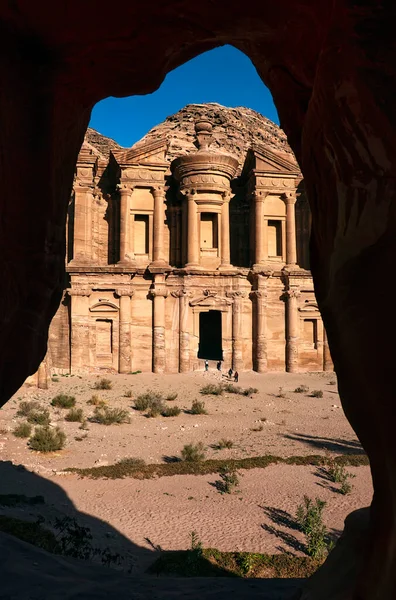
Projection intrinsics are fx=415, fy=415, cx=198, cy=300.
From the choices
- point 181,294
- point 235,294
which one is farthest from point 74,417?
point 235,294

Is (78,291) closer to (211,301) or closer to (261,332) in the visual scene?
(211,301)

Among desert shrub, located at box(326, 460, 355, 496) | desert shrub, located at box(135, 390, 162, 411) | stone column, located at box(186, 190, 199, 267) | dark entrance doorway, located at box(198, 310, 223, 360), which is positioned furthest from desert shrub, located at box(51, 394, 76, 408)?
dark entrance doorway, located at box(198, 310, 223, 360)

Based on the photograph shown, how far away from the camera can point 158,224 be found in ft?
74.1

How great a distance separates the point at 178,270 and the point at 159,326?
10.0 ft

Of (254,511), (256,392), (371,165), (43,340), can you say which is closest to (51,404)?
(256,392)

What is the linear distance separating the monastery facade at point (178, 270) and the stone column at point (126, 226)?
0.18ft

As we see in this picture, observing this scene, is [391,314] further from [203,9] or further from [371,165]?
[203,9]

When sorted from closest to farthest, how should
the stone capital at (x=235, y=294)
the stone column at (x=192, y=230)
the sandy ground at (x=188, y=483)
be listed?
the sandy ground at (x=188, y=483) < the stone capital at (x=235, y=294) < the stone column at (x=192, y=230)

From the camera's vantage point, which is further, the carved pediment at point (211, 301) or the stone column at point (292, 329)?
the stone column at point (292, 329)

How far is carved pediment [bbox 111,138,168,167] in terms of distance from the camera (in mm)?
22438

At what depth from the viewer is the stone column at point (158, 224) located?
2233 cm

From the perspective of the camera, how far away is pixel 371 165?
191 cm

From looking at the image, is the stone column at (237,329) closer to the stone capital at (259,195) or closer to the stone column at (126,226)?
the stone capital at (259,195)

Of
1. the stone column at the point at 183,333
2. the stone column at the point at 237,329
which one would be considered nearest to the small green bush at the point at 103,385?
the stone column at the point at 183,333
